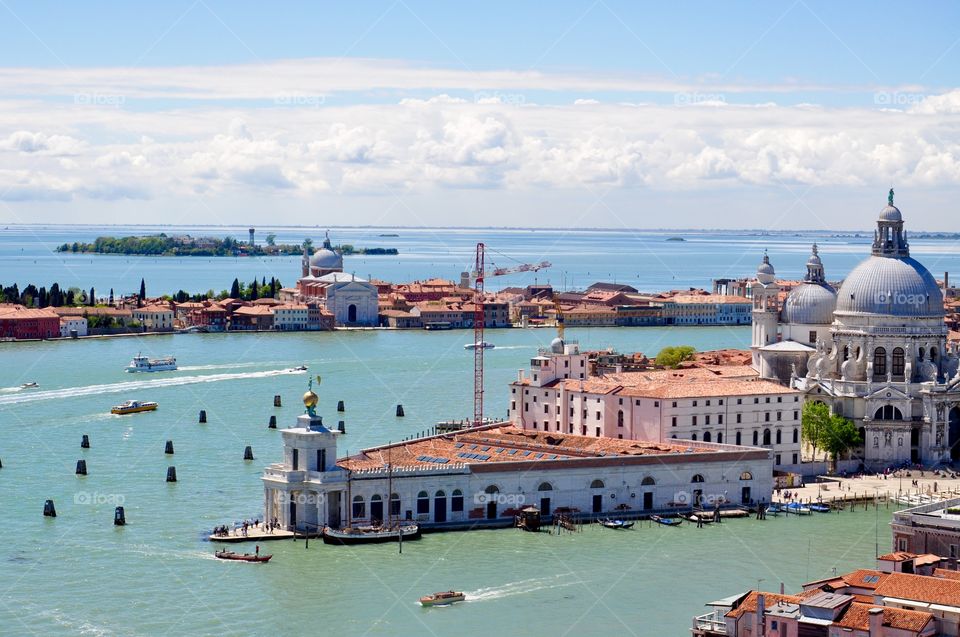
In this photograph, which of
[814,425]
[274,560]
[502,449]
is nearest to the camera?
[274,560]

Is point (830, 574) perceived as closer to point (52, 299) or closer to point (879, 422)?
point (879, 422)

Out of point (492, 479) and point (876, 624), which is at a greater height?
point (492, 479)

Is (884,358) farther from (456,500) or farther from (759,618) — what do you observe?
(759,618)

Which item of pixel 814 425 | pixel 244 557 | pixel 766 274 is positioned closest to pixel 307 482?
pixel 244 557

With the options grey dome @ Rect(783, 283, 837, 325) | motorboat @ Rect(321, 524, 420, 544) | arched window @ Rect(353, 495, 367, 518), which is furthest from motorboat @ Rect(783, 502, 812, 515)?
grey dome @ Rect(783, 283, 837, 325)

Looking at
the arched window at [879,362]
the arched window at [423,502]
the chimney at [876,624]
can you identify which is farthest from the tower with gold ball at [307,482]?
the arched window at [879,362]
